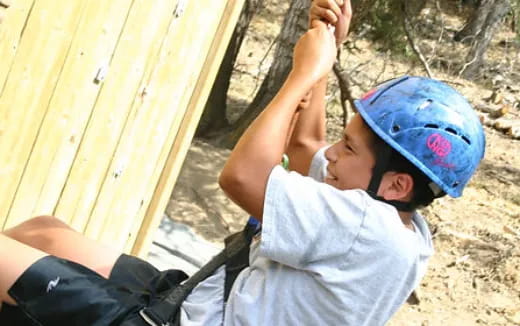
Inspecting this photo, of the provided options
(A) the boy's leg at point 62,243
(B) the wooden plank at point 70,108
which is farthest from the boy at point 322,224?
(B) the wooden plank at point 70,108

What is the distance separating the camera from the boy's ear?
233 centimetres

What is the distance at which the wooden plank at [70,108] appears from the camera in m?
3.27

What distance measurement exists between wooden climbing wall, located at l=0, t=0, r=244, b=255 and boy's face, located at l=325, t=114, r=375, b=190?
135cm

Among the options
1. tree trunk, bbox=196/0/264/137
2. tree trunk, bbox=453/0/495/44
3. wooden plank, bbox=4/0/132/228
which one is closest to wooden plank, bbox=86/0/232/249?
wooden plank, bbox=4/0/132/228

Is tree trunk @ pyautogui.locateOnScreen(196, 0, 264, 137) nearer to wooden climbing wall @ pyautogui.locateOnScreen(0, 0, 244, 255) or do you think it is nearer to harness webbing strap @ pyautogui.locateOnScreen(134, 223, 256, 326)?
wooden climbing wall @ pyautogui.locateOnScreen(0, 0, 244, 255)

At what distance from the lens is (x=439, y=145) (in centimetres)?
231

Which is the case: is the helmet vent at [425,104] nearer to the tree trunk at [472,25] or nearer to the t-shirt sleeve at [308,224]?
the t-shirt sleeve at [308,224]

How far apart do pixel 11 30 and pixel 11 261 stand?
3.44ft

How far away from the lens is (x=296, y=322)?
Answer: 7.26ft

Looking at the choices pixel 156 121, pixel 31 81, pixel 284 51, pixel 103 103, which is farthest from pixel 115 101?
pixel 284 51

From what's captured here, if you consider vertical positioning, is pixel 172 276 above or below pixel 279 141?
below

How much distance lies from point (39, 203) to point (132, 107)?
663mm

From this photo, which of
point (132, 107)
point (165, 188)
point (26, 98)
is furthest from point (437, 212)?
point (26, 98)

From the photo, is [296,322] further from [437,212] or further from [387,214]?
[437,212]
